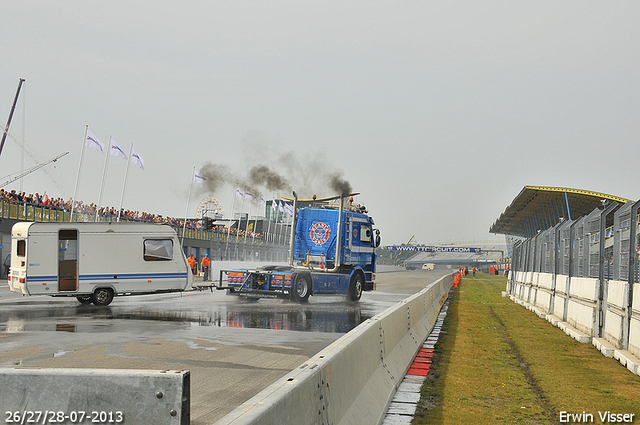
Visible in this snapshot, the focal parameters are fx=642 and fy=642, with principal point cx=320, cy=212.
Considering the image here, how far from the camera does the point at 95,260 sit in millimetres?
20984

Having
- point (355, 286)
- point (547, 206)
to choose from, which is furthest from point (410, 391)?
point (547, 206)

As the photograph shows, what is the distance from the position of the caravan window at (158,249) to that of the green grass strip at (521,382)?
38.6ft

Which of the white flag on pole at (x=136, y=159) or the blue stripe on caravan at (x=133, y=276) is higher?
the white flag on pole at (x=136, y=159)

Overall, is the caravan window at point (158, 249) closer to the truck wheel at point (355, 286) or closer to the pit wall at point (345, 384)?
the truck wheel at point (355, 286)

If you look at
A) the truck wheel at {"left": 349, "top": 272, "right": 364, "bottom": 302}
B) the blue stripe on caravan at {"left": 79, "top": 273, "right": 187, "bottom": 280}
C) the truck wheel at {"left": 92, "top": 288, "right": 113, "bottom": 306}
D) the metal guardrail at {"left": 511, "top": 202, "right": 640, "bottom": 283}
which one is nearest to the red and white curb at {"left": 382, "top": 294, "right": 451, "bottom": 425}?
the metal guardrail at {"left": 511, "top": 202, "right": 640, "bottom": 283}

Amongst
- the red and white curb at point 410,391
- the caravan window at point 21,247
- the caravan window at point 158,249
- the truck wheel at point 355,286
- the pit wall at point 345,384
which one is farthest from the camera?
the truck wheel at point 355,286

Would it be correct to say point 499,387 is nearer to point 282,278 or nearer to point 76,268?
point 282,278

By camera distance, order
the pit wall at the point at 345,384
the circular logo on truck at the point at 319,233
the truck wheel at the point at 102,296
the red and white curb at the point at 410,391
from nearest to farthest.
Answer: the pit wall at the point at 345,384 → the red and white curb at the point at 410,391 → the truck wheel at the point at 102,296 → the circular logo on truck at the point at 319,233

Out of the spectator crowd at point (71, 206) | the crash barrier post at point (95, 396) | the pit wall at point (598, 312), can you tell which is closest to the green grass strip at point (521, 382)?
the pit wall at point (598, 312)

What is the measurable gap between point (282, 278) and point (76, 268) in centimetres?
680

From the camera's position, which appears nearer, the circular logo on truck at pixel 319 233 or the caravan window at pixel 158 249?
the caravan window at pixel 158 249

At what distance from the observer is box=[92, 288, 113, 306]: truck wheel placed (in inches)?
834

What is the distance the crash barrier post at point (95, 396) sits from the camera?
397 centimetres

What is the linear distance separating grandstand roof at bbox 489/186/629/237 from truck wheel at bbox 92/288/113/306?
28.1m
